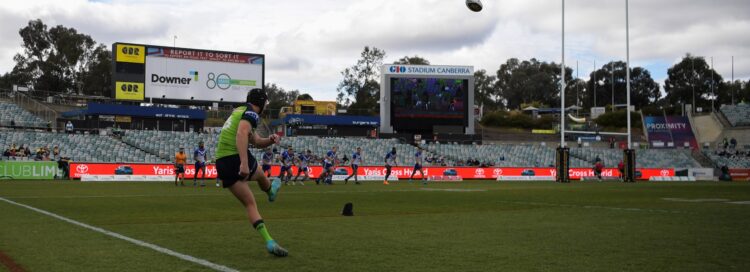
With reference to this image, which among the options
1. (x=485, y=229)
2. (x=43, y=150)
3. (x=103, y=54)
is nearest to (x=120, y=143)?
(x=43, y=150)

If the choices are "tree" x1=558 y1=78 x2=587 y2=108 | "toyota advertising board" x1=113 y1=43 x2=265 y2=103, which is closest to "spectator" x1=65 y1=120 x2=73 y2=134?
"toyota advertising board" x1=113 y1=43 x2=265 y2=103

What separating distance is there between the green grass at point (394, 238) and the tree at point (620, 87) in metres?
122

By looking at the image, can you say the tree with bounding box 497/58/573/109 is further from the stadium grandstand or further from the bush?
the stadium grandstand

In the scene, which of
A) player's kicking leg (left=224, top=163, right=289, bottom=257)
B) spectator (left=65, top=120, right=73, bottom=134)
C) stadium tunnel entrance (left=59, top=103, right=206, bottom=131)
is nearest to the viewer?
player's kicking leg (left=224, top=163, right=289, bottom=257)

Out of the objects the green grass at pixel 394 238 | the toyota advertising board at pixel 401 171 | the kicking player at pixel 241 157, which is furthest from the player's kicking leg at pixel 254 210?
the toyota advertising board at pixel 401 171

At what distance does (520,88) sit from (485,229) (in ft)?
466

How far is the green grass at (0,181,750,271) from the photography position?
→ 7418 mm

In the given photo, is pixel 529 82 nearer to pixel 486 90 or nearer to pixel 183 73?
pixel 486 90

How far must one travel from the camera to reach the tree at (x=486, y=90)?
153m

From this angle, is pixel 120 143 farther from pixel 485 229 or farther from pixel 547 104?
pixel 547 104

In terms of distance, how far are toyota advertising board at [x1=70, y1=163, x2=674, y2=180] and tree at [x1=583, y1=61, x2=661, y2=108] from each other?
7885 cm

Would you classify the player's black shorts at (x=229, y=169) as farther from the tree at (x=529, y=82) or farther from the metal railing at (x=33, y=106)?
the tree at (x=529, y=82)

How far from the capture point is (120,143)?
154 feet

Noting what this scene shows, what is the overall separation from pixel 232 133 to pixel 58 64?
10026 cm
